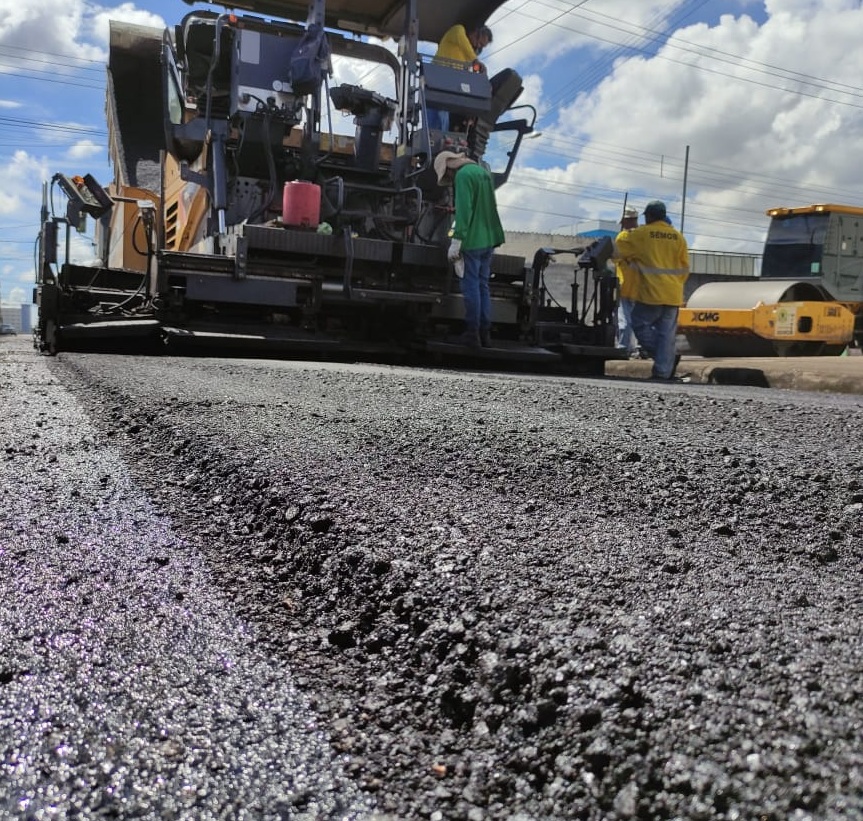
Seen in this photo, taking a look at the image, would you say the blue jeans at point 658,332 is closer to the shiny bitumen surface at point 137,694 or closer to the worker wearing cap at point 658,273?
the worker wearing cap at point 658,273

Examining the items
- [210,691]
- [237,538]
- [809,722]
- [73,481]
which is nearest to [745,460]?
[237,538]

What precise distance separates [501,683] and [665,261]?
22.8ft

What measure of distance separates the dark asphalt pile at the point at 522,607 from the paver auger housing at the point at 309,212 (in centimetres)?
370

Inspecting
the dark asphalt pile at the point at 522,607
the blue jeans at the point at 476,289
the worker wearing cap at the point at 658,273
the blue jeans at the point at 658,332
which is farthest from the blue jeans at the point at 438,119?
the dark asphalt pile at the point at 522,607

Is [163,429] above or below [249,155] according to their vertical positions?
below

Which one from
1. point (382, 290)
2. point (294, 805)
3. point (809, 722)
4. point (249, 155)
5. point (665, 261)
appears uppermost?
point (249, 155)

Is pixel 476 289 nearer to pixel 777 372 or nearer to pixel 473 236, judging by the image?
pixel 473 236

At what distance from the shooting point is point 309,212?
631cm

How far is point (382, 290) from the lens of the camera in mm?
6465

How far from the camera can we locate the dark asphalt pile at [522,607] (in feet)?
2.67

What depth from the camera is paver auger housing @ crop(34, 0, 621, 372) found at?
6.11 metres

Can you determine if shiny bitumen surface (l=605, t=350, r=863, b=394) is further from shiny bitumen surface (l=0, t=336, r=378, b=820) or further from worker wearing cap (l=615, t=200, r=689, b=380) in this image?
shiny bitumen surface (l=0, t=336, r=378, b=820)

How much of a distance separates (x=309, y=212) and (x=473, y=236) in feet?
4.19

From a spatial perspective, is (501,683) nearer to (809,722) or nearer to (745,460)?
(809,722)
